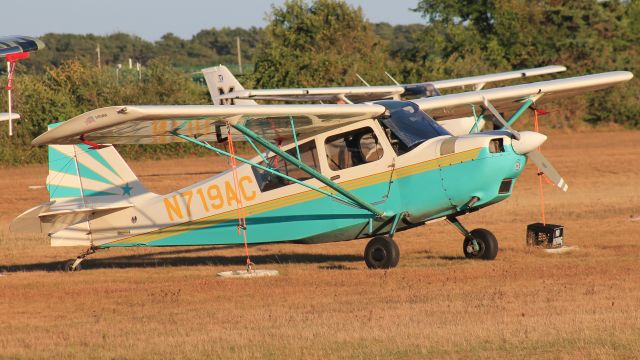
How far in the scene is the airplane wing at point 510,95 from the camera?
15.9 meters

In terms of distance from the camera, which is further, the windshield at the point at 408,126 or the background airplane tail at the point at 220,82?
the background airplane tail at the point at 220,82

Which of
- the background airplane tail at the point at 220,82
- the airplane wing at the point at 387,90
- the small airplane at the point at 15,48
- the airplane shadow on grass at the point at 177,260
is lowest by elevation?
the airplane shadow on grass at the point at 177,260

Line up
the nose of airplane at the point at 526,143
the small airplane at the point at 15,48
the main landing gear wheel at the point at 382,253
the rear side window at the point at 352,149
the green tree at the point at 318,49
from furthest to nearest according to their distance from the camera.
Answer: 1. the green tree at the point at 318,49
2. the small airplane at the point at 15,48
3. the rear side window at the point at 352,149
4. the main landing gear wheel at the point at 382,253
5. the nose of airplane at the point at 526,143

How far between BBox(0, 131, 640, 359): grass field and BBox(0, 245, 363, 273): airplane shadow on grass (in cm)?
3

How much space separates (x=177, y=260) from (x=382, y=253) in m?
4.01

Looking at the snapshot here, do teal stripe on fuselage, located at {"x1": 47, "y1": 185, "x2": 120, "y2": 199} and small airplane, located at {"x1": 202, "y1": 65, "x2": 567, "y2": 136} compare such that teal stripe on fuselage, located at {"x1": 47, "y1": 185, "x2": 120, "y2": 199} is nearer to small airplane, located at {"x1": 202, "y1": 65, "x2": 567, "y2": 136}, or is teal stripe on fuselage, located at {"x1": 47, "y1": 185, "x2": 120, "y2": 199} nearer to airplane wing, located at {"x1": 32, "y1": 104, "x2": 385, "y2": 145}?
airplane wing, located at {"x1": 32, "y1": 104, "x2": 385, "y2": 145}

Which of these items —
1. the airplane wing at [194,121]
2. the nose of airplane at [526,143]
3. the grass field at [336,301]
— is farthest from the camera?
the nose of airplane at [526,143]

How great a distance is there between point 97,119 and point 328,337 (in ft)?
13.0

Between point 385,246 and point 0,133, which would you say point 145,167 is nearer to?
point 0,133

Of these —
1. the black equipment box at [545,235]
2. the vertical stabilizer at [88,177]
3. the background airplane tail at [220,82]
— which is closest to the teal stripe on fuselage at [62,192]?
the vertical stabilizer at [88,177]

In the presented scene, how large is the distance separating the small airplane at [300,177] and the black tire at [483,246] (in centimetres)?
1

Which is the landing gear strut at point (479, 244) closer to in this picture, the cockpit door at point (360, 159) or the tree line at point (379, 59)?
the cockpit door at point (360, 159)

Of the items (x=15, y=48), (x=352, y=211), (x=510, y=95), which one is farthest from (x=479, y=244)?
(x=15, y=48)

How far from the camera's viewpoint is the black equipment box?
15952 mm
